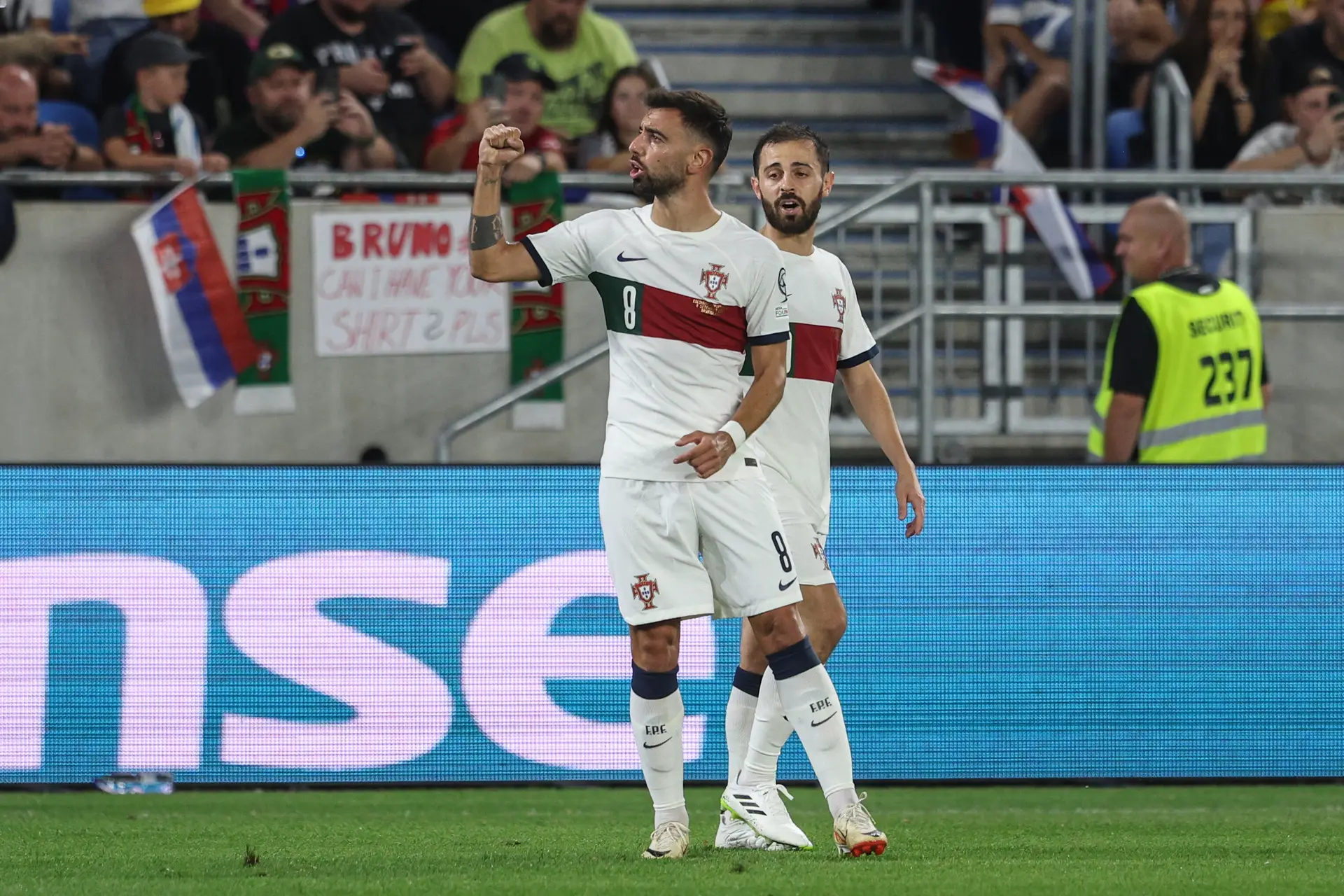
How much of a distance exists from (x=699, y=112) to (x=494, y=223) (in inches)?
28.5

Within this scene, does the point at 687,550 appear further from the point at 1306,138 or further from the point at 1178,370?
the point at 1306,138

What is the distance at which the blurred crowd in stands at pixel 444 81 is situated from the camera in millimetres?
11180

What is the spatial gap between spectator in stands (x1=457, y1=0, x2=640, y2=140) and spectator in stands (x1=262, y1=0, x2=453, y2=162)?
220 millimetres

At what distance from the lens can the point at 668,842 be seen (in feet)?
20.0

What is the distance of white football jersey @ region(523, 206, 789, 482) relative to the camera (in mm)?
6047

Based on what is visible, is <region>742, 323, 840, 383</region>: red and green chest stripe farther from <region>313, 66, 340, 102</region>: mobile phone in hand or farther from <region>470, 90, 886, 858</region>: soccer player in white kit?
<region>313, 66, 340, 102</region>: mobile phone in hand

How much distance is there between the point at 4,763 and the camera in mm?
8203

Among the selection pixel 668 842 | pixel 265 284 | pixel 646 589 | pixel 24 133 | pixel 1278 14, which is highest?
pixel 1278 14

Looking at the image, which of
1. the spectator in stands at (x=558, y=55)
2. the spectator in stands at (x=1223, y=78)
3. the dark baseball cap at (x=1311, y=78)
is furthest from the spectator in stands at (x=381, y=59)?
the dark baseball cap at (x=1311, y=78)

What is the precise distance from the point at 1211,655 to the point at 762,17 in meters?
7.99

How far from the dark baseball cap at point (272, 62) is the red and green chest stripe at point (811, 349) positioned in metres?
5.37

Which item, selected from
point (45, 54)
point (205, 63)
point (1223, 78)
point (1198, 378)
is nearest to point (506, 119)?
point (205, 63)

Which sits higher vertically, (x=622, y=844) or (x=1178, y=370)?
(x=1178, y=370)

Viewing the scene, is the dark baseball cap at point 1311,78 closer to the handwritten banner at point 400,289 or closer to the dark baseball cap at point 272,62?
the handwritten banner at point 400,289
